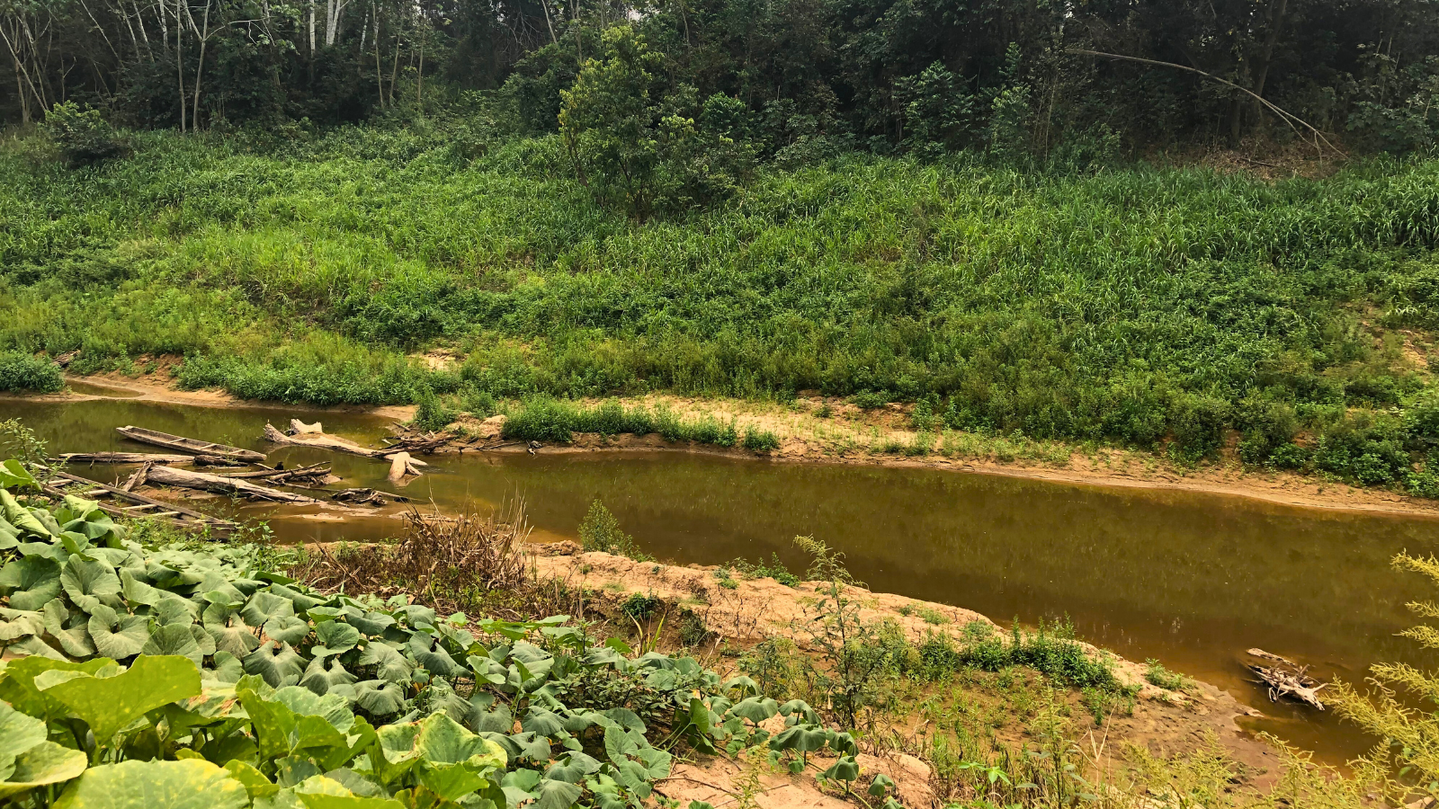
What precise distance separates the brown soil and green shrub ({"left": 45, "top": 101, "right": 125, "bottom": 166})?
2687 centimetres

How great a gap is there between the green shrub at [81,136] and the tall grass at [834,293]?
2.81 metres

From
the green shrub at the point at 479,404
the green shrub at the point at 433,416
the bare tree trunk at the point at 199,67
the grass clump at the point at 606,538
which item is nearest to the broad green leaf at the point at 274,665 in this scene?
the grass clump at the point at 606,538

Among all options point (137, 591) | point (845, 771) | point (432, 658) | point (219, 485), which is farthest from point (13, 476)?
point (219, 485)

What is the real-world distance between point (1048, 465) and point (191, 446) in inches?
455

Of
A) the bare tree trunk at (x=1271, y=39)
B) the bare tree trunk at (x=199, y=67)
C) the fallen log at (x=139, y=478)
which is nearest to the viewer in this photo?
the fallen log at (x=139, y=478)

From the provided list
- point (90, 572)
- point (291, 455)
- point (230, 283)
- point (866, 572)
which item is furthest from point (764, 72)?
point (90, 572)

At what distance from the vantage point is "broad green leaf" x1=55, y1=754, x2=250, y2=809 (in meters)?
1.07

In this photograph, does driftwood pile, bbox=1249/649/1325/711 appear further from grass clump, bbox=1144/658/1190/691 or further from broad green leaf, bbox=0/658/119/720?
broad green leaf, bbox=0/658/119/720

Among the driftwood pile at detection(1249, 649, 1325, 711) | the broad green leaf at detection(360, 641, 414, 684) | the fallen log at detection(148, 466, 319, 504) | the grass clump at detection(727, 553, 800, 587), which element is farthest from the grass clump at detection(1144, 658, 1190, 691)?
the fallen log at detection(148, 466, 319, 504)

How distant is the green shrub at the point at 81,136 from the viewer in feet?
78.9

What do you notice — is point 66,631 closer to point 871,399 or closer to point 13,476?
point 13,476

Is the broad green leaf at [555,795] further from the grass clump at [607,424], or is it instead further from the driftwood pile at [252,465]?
the grass clump at [607,424]

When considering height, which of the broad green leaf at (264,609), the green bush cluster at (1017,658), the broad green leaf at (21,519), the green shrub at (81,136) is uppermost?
the green shrub at (81,136)

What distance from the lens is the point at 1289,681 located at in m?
5.36
